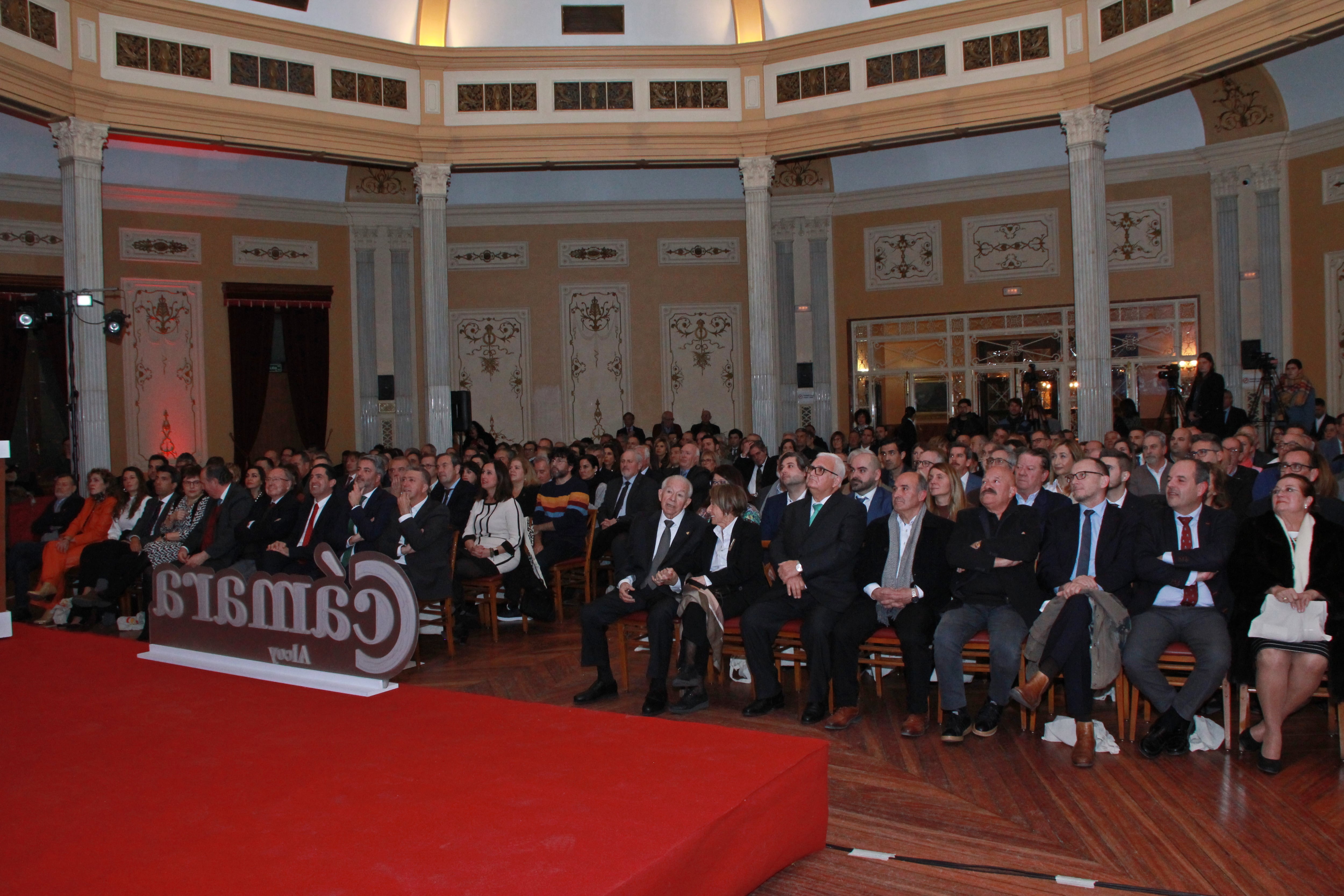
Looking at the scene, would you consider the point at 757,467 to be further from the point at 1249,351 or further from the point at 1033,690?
the point at 1249,351

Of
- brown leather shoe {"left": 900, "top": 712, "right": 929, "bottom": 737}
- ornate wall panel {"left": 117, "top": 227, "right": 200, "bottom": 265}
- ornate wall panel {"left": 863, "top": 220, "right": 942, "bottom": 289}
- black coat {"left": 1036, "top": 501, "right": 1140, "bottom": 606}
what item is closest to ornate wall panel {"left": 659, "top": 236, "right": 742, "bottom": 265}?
ornate wall panel {"left": 863, "top": 220, "right": 942, "bottom": 289}

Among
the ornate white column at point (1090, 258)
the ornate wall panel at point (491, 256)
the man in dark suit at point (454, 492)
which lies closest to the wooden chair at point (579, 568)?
the man in dark suit at point (454, 492)

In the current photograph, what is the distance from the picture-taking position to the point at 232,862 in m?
2.29

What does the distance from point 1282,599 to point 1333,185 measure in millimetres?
9081

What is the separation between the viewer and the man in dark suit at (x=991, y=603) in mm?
4336

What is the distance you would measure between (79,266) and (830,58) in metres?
7.87

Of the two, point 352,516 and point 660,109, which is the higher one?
point 660,109

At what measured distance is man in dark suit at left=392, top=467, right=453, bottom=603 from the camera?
5.90 metres

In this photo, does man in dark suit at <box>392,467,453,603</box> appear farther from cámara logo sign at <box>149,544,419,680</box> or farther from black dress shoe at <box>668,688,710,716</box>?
black dress shoe at <box>668,688,710,716</box>

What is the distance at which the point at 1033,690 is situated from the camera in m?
4.20

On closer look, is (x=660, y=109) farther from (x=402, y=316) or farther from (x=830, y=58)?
(x=402, y=316)

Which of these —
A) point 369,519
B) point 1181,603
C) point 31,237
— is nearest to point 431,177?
point 31,237

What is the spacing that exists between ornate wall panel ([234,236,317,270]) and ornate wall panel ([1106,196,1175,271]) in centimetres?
1024

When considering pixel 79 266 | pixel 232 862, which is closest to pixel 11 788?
pixel 232 862
